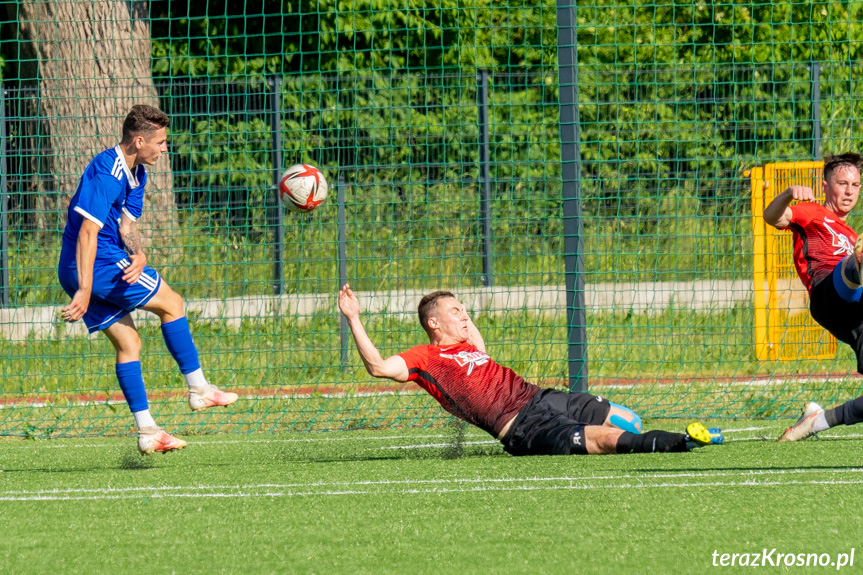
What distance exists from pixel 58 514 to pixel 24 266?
5.30 metres

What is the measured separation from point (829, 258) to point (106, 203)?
3.91 meters

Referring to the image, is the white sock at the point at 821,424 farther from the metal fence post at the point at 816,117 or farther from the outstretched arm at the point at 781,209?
the metal fence post at the point at 816,117

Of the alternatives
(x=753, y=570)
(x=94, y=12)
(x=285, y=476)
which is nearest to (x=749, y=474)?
(x=753, y=570)

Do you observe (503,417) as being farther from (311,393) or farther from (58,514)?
(311,393)

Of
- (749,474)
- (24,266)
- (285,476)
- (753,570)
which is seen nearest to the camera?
(753,570)

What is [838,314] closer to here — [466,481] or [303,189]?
[466,481]

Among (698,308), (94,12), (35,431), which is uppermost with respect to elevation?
(94,12)

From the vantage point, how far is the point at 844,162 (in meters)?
6.37

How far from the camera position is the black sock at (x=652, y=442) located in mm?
5391

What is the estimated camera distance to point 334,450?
659 cm

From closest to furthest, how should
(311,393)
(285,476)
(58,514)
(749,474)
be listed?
(58,514) → (749,474) → (285,476) → (311,393)

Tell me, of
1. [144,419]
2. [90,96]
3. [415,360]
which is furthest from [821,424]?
[90,96]

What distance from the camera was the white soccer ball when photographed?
6598 mm

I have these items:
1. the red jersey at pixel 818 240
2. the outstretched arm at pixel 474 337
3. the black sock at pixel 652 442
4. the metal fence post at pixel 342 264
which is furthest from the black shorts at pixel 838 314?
the metal fence post at pixel 342 264
